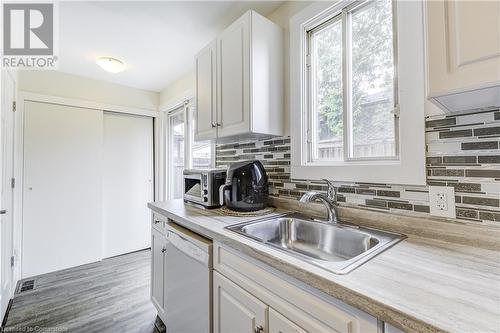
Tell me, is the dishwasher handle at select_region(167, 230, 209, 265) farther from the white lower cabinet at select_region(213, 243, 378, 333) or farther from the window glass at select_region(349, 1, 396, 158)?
the window glass at select_region(349, 1, 396, 158)

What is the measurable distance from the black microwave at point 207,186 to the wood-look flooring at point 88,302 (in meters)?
1.00

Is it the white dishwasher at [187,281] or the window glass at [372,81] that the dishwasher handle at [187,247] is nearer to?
the white dishwasher at [187,281]

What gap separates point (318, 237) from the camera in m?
1.24

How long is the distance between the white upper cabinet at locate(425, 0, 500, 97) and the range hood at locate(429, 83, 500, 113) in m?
0.02

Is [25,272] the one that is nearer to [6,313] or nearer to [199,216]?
[6,313]

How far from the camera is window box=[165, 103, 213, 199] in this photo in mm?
2857

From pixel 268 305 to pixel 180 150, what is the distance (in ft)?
8.97

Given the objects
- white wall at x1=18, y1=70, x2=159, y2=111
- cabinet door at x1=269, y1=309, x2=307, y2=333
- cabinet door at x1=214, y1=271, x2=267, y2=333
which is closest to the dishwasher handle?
cabinet door at x1=214, y1=271, x2=267, y2=333

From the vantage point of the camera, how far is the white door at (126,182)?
307cm

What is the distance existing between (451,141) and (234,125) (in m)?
1.16

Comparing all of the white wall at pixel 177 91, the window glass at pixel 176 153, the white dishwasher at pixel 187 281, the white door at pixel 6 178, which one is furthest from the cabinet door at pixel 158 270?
the white wall at pixel 177 91

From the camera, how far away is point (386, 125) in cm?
121

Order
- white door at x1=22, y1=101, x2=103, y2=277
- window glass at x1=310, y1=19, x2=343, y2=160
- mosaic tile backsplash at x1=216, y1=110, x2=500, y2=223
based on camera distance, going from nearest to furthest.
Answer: mosaic tile backsplash at x1=216, y1=110, x2=500, y2=223
window glass at x1=310, y1=19, x2=343, y2=160
white door at x1=22, y1=101, x2=103, y2=277

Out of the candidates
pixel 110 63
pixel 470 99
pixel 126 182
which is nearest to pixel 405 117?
pixel 470 99
